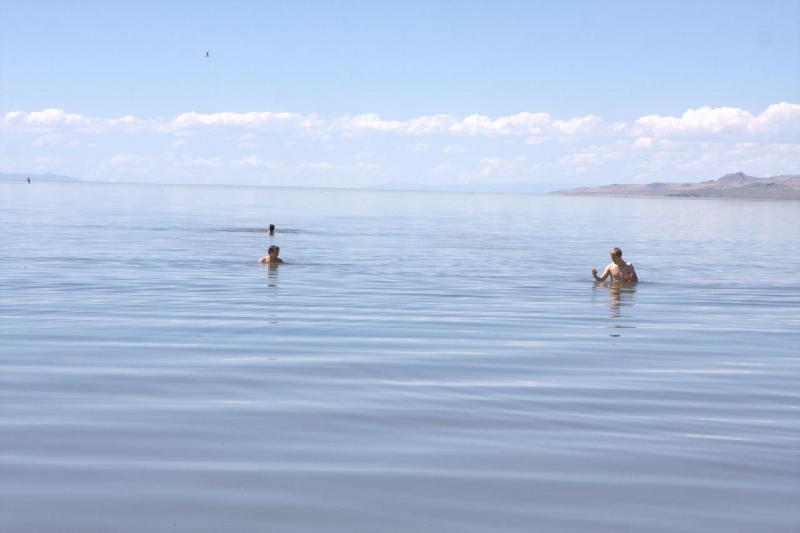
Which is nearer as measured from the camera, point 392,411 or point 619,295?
point 392,411

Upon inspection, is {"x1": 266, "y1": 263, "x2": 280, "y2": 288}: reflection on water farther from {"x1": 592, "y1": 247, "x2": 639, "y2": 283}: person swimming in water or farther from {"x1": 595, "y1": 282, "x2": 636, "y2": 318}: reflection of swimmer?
{"x1": 592, "y1": 247, "x2": 639, "y2": 283}: person swimming in water

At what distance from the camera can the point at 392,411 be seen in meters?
8.95

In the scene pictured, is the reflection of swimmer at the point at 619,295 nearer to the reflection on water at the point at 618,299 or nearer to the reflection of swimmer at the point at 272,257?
the reflection on water at the point at 618,299

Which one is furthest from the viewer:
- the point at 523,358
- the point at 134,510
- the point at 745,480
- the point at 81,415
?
the point at 523,358

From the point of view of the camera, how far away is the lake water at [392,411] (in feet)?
20.7

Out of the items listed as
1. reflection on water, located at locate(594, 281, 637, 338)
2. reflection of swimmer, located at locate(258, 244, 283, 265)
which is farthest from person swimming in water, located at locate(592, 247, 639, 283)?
reflection of swimmer, located at locate(258, 244, 283, 265)

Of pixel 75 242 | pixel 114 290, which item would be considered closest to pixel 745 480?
pixel 114 290

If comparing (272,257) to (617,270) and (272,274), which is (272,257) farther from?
(617,270)

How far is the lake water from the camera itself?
6309 millimetres

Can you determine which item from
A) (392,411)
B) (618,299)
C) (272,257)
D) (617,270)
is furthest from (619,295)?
(392,411)

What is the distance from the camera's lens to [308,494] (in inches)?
257

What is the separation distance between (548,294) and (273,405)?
13.1 metres

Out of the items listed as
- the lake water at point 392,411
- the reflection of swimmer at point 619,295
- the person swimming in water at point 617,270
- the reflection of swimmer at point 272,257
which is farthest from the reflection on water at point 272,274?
the person swimming in water at point 617,270

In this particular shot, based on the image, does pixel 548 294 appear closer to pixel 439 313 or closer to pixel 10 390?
pixel 439 313
